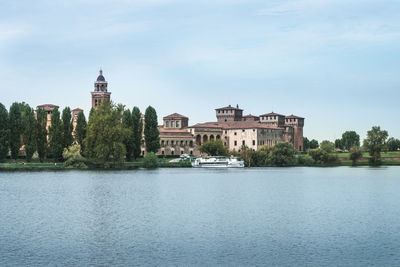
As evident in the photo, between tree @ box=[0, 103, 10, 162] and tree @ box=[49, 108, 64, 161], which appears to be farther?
tree @ box=[49, 108, 64, 161]

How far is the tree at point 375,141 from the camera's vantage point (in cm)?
12243

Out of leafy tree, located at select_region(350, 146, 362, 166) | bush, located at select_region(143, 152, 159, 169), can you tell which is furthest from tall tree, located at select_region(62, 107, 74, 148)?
leafy tree, located at select_region(350, 146, 362, 166)

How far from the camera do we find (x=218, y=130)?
508 feet

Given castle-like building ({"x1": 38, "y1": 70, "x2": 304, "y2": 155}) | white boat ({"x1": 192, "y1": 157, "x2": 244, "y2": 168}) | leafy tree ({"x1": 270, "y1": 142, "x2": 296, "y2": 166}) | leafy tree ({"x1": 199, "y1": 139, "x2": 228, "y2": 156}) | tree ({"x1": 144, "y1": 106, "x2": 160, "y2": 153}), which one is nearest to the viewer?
tree ({"x1": 144, "y1": 106, "x2": 160, "y2": 153})

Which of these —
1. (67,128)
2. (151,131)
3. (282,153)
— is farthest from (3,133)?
(282,153)

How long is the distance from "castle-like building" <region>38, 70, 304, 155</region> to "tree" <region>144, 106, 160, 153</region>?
33152 mm

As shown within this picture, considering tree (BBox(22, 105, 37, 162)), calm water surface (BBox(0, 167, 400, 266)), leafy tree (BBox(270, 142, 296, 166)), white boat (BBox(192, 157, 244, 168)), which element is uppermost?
tree (BBox(22, 105, 37, 162))

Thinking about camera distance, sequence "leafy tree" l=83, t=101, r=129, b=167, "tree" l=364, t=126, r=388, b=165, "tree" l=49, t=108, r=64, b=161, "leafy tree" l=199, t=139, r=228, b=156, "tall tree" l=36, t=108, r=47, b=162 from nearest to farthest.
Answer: "leafy tree" l=83, t=101, r=129, b=167, "tall tree" l=36, t=108, r=47, b=162, "tree" l=49, t=108, r=64, b=161, "tree" l=364, t=126, r=388, b=165, "leafy tree" l=199, t=139, r=228, b=156

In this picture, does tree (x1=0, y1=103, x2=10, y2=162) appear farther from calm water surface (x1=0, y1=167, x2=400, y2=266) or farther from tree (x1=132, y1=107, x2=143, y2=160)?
calm water surface (x1=0, y1=167, x2=400, y2=266)

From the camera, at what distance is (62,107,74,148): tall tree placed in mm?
96375

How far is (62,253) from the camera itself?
25.6 m

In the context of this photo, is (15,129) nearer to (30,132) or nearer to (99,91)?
(30,132)

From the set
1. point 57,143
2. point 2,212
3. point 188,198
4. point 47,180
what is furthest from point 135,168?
point 2,212

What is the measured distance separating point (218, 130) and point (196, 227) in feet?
402
